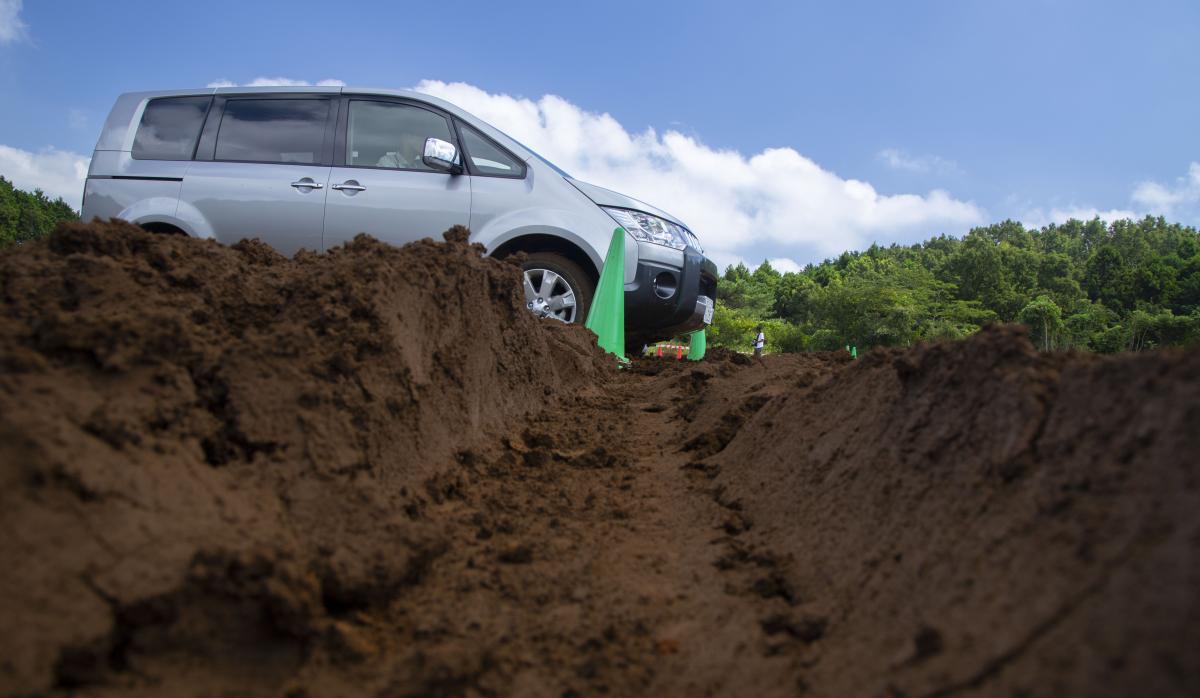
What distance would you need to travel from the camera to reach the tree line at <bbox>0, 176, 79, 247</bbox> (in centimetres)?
3619

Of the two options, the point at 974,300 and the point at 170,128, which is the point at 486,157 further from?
the point at 974,300

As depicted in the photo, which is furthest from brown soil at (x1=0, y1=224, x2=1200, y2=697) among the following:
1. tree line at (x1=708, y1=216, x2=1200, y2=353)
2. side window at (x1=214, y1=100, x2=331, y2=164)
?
tree line at (x1=708, y1=216, x2=1200, y2=353)

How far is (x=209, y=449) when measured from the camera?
74.7 inches

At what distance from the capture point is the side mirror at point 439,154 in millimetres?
4902

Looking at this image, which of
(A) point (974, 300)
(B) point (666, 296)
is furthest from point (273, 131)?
(A) point (974, 300)

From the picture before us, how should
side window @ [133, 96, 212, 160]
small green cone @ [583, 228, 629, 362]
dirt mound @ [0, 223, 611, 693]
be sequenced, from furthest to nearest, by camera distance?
small green cone @ [583, 228, 629, 362], side window @ [133, 96, 212, 160], dirt mound @ [0, 223, 611, 693]

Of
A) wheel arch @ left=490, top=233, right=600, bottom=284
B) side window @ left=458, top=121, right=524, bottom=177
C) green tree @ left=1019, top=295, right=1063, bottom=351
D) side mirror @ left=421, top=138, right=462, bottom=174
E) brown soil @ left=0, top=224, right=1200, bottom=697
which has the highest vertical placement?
green tree @ left=1019, top=295, right=1063, bottom=351

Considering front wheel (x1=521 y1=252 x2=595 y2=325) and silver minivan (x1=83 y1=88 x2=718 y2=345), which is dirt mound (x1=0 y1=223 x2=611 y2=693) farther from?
front wheel (x1=521 y1=252 x2=595 y2=325)

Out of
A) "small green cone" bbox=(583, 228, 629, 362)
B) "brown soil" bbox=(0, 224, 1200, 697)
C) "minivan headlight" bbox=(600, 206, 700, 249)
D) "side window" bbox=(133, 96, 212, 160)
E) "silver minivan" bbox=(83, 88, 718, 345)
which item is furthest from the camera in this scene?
"minivan headlight" bbox=(600, 206, 700, 249)

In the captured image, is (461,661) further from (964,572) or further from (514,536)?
(964,572)

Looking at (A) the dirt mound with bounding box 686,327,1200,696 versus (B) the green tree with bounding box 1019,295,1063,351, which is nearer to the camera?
(A) the dirt mound with bounding box 686,327,1200,696

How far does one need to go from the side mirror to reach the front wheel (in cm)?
90

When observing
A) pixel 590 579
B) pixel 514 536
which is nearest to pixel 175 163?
pixel 514 536

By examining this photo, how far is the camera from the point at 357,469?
83.2 inches
